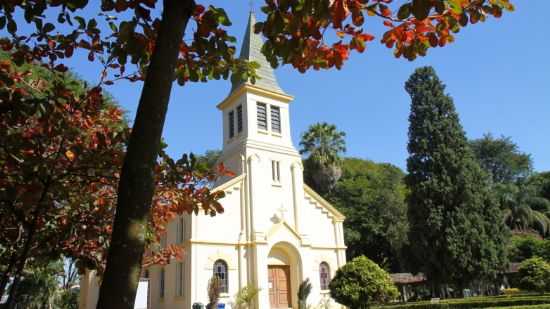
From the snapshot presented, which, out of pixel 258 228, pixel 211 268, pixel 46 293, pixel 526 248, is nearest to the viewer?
pixel 211 268

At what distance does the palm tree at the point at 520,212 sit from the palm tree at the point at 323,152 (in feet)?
71.2

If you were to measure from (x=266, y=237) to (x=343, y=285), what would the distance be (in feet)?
19.0

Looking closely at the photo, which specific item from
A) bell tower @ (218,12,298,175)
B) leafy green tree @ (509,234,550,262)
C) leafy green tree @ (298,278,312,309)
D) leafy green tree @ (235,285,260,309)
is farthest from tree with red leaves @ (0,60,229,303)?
leafy green tree @ (509,234,550,262)

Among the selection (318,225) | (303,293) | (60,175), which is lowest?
(303,293)

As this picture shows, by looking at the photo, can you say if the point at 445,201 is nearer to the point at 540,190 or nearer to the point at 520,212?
the point at 520,212

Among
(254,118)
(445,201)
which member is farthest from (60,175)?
(445,201)

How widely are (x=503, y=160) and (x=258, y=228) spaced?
47.1 m

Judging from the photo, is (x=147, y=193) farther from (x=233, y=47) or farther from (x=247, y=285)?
(x=247, y=285)

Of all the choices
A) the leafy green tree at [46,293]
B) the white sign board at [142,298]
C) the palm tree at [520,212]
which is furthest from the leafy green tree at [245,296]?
the palm tree at [520,212]

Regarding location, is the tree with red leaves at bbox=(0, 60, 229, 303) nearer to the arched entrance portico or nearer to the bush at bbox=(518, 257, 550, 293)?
the arched entrance portico

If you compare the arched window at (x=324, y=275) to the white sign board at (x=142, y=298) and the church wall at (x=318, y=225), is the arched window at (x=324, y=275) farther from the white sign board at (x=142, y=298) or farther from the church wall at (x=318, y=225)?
the white sign board at (x=142, y=298)

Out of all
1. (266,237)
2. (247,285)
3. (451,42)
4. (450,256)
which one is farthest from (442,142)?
(451,42)

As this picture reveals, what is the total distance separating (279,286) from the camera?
74.4 feet

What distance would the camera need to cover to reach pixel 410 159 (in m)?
28.2
